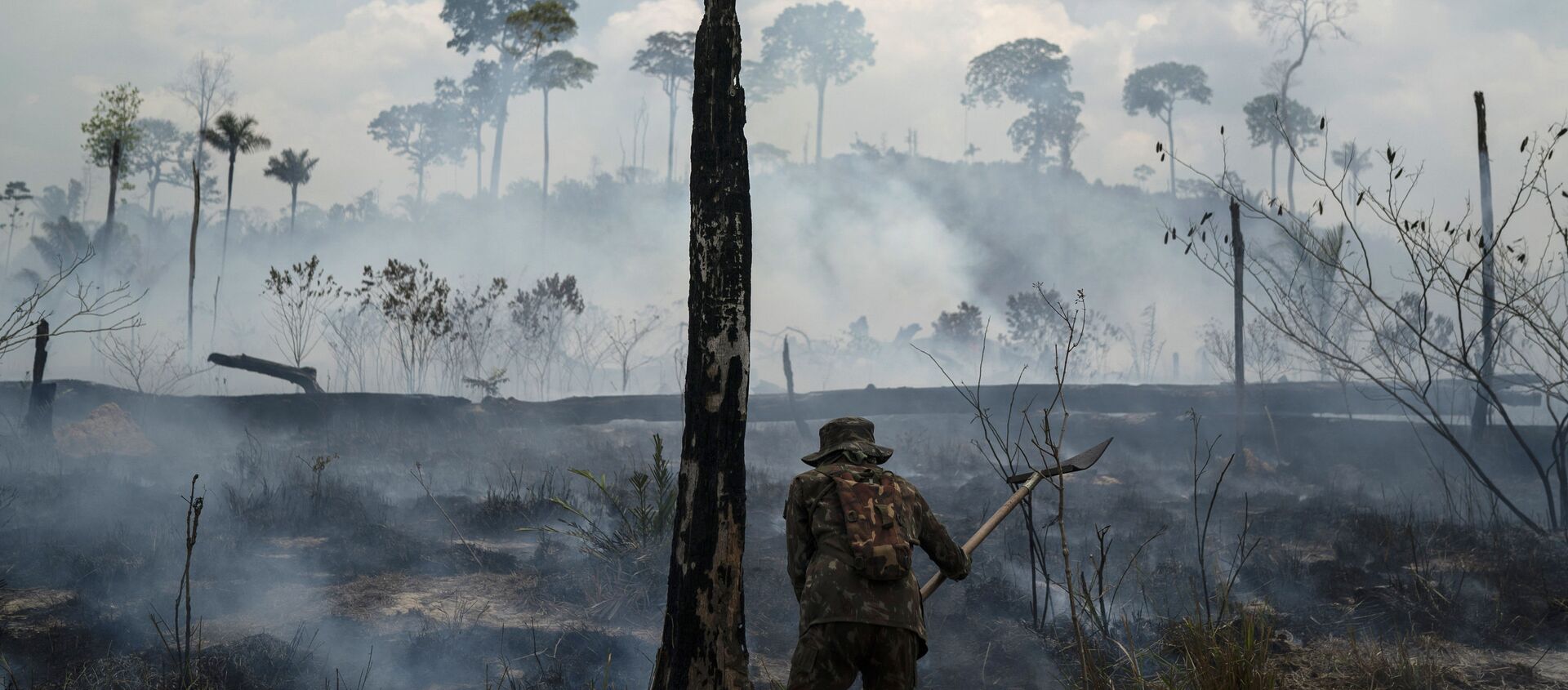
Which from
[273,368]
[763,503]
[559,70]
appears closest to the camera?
[763,503]

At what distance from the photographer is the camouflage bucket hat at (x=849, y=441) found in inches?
150

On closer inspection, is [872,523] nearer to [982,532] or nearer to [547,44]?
[982,532]

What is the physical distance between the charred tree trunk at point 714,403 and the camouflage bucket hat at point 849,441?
37 cm

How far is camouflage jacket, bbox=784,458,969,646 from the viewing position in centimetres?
349

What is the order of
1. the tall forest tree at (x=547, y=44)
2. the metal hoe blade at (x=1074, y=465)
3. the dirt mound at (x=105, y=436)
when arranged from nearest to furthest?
the metal hoe blade at (x=1074, y=465) < the dirt mound at (x=105, y=436) < the tall forest tree at (x=547, y=44)

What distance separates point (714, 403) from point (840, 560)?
882mm

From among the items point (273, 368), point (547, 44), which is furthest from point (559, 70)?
point (273, 368)

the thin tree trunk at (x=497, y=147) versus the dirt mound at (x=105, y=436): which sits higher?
the thin tree trunk at (x=497, y=147)

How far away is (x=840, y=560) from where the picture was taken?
11.7ft

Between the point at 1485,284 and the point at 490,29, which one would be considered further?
the point at 490,29

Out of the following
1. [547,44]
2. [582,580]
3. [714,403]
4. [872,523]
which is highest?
[547,44]

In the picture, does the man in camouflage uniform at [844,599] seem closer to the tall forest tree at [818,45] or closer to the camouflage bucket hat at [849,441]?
the camouflage bucket hat at [849,441]

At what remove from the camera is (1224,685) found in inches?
149

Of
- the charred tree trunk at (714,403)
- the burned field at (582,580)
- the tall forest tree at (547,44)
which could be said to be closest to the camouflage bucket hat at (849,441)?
the charred tree trunk at (714,403)
